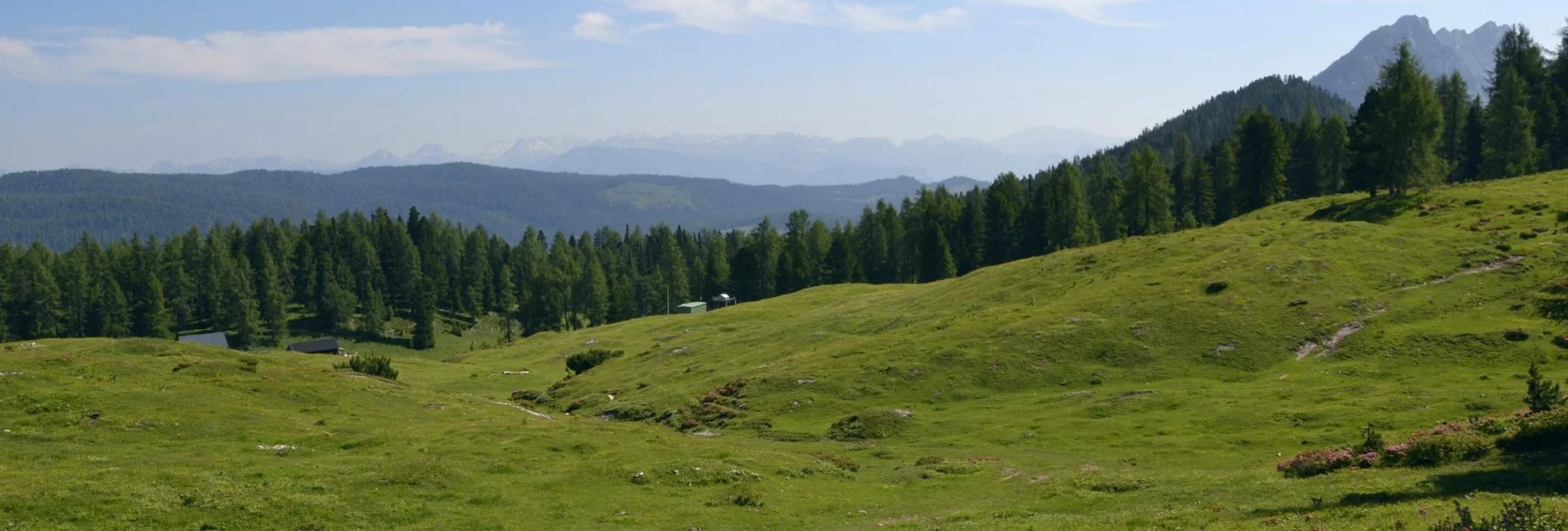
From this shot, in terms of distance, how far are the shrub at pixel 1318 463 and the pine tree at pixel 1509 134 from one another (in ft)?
388

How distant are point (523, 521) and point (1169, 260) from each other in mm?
65015

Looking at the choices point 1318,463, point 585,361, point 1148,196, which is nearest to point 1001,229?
point 1148,196

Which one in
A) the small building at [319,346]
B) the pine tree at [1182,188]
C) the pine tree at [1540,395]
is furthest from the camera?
the pine tree at [1182,188]

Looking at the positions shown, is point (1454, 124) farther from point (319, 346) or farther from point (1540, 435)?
point (319, 346)

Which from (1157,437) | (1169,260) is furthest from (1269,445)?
(1169,260)

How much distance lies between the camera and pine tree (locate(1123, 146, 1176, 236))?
139625mm

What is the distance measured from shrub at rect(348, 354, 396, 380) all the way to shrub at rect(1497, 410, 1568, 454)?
73.1 meters

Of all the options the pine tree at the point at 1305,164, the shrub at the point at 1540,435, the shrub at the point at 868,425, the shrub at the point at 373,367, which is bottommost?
the shrub at the point at 868,425

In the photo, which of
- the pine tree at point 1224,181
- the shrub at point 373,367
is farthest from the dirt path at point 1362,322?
the pine tree at point 1224,181

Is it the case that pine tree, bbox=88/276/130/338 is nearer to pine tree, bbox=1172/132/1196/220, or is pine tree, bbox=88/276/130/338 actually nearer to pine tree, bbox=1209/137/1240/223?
pine tree, bbox=1172/132/1196/220

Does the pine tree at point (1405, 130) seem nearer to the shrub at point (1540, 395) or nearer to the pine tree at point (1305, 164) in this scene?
the pine tree at point (1305, 164)

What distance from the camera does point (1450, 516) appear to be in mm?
23531

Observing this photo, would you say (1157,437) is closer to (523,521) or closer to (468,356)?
(523,521)

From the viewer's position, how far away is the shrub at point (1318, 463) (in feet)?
116
